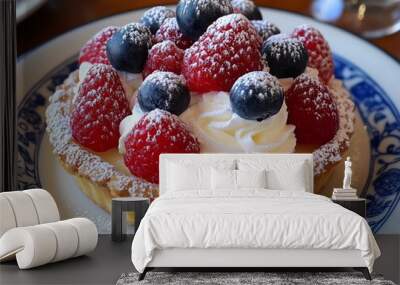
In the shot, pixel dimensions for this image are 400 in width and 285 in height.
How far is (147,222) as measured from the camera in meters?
3.73

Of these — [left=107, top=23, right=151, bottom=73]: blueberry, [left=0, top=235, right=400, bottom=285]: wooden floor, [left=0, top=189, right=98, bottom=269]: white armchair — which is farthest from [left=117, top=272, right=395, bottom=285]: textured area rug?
[left=107, top=23, right=151, bottom=73]: blueberry

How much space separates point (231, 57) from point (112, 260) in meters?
1.74

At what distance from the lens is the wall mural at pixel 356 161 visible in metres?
5.47

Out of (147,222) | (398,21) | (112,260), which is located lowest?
(112,260)

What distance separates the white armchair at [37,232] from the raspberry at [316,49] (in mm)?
2275

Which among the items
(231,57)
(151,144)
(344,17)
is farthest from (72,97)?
(344,17)

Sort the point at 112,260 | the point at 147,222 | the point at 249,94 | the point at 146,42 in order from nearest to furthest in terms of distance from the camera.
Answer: the point at 147,222, the point at 112,260, the point at 249,94, the point at 146,42

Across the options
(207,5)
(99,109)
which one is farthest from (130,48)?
(207,5)

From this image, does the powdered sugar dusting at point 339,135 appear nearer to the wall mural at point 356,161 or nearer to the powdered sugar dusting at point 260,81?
the wall mural at point 356,161

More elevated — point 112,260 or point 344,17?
point 344,17

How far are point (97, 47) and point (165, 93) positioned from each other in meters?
0.82

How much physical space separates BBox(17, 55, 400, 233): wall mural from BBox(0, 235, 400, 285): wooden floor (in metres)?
0.61

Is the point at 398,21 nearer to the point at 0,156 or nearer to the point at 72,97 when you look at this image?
the point at 72,97

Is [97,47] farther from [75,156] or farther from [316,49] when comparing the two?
[316,49]
